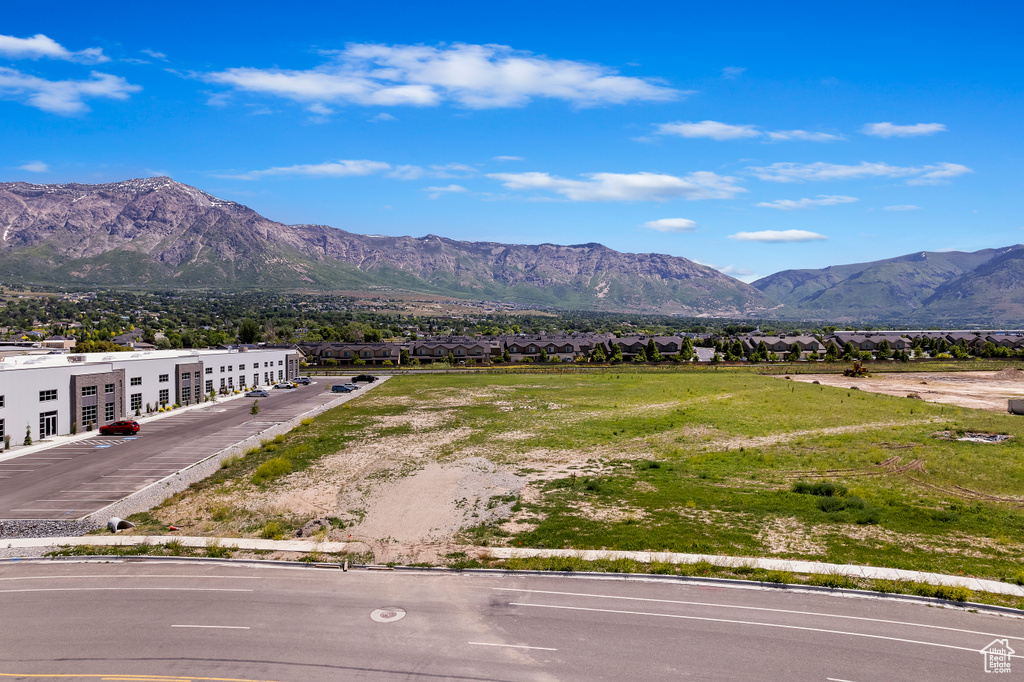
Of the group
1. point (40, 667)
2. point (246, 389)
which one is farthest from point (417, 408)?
point (40, 667)

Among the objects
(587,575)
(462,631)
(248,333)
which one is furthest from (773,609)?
(248,333)

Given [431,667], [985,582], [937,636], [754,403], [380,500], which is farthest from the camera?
[754,403]

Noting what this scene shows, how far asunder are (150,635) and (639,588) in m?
15.5

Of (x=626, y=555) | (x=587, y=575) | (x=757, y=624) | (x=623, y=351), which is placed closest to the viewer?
(x=757, y=624)

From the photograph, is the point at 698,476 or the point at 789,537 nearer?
the point at 789,537

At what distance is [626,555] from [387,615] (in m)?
9.53

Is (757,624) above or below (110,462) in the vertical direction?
above

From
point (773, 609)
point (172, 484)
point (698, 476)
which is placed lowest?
point (172, 484)

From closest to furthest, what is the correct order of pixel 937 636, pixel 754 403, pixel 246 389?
pixel 937 636 → pixel 754 403 → pixel 246 389

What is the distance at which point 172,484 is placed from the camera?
3569cm

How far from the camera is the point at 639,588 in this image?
67.7 ft

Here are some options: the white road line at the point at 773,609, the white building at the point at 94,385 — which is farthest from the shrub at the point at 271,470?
the white building at the point at 94,385

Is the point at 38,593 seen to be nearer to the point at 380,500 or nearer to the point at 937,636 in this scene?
the point at 380,500

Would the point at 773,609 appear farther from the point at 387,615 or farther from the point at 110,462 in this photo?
the point at 110,462
